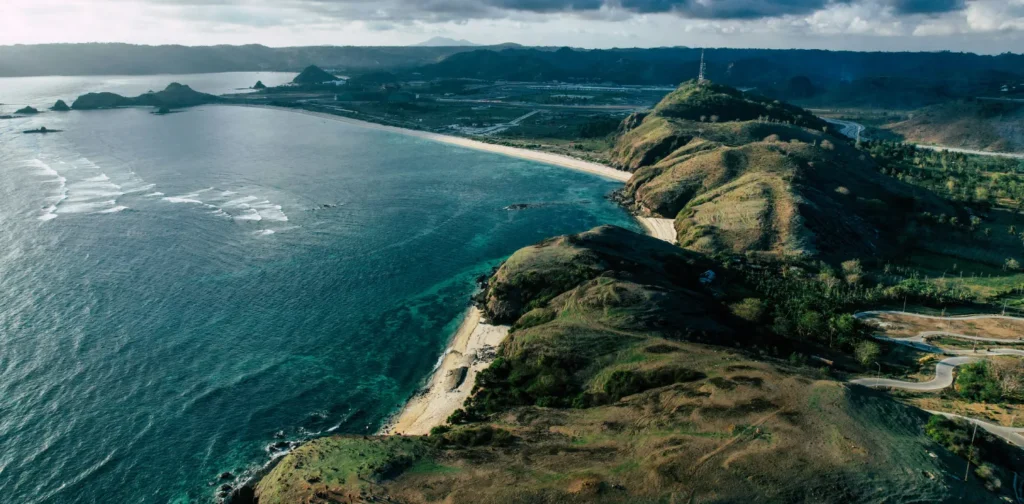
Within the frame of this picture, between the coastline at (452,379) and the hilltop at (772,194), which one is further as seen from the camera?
the hilltop at (772,194)

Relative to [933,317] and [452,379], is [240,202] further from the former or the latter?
[933,317]

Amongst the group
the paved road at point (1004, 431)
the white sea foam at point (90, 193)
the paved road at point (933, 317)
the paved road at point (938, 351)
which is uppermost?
the white sea foam at point (90, 193)

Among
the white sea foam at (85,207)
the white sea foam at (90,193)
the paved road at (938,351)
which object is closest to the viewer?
the paved road at (938,351)

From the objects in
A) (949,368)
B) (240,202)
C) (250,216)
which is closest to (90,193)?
(240,202)

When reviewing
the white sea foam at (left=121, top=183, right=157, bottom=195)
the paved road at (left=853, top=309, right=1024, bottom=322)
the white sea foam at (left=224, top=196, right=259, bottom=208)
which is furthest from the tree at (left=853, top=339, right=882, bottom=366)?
the white sea foam at (left=121, top=183, right=157, bottom=195)

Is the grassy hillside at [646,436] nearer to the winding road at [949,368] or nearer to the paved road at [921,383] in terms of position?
the paved road at [921,383]

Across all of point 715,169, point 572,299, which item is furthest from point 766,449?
point 715,169

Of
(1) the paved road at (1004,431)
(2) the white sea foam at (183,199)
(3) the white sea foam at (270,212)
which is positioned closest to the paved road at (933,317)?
(1) the paved road at (1004,431)
